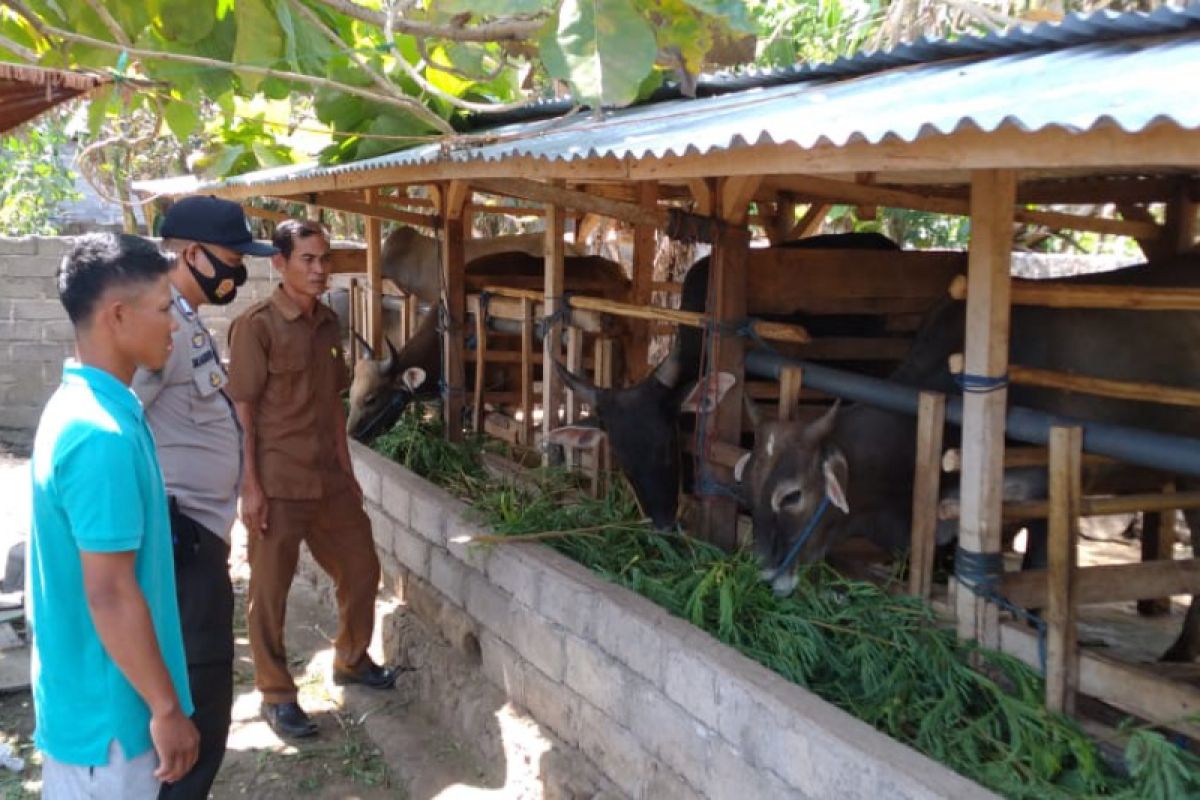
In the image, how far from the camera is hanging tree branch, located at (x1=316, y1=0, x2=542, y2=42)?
4.41m

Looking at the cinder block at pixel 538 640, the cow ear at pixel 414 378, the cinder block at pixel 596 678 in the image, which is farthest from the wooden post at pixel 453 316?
the cinder block at pixel 596 678

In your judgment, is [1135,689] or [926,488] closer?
[1135,689]

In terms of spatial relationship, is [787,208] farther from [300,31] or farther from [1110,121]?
[1110,121]

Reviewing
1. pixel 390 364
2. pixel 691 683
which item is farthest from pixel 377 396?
pixel 691 683

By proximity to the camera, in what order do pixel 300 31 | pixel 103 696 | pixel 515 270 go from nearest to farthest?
1. pixel 103 696
2. pixel 300 31
3. pixel 515 270

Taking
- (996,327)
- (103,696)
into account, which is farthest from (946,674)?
(103,696)

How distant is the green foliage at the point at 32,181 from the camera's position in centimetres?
1560

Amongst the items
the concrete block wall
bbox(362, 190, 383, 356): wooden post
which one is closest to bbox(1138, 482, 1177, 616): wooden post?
the concrete block wall

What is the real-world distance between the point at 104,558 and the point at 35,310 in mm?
10480

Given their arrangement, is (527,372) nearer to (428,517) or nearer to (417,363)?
(428,517)

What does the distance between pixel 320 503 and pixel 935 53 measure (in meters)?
3.35

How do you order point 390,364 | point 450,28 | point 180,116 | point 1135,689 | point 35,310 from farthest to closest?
point 35,310 < point 390,364 < point 180,116 < point 450,28 < point 1135,689

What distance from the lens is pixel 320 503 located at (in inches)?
208

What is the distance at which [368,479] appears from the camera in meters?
7.05
